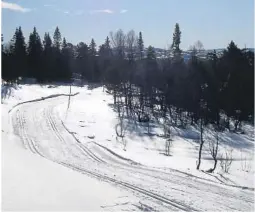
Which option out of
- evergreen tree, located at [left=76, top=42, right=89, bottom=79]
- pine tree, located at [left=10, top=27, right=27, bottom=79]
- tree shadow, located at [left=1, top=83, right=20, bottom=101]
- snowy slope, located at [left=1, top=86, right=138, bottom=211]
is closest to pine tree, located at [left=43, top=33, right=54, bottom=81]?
pine tree, located at [left=10, top=27, right=27, bottom=79]

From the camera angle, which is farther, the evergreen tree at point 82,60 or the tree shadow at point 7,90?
the evergreen tree at point 82,60

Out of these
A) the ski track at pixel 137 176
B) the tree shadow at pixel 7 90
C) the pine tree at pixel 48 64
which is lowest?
the ski track at pixel 137 176

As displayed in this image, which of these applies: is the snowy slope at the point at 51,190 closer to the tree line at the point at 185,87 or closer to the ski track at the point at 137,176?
Answer: the ski track at the point at 137,176

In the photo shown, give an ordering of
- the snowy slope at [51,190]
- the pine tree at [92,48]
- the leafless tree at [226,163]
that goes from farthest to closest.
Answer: the pine tree at [92,48] → the leafless tree at [226,163] → the snowy slope at [51,190]

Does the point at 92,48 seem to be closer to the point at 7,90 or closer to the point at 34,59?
the point at 34,59

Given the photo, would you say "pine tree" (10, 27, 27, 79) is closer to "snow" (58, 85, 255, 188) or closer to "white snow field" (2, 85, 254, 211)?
"snow" (58, 85, 255, 188)

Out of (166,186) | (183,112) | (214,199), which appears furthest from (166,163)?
(183,112)

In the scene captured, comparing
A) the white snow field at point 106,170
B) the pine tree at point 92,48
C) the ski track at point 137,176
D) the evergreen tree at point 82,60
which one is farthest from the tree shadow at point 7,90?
the pine tree at point 92,48
